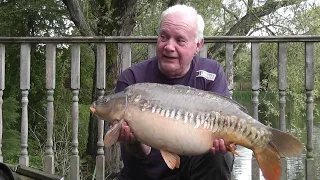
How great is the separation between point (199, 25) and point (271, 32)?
31.5ft

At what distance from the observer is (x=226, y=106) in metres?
2.39

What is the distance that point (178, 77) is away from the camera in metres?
2.81

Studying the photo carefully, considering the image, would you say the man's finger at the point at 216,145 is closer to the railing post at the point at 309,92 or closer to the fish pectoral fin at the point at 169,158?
the fish pectoral fin at the point at 169,158

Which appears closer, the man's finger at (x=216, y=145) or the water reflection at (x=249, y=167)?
the man's finger at (x=216, y=145)

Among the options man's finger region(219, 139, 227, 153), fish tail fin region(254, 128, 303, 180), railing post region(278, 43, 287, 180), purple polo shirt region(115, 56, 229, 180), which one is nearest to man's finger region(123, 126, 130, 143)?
purple polo shirt region(115, 56, 229, 180)

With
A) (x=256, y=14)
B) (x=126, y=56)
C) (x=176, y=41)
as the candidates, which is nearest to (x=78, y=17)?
(x=256, y=14)

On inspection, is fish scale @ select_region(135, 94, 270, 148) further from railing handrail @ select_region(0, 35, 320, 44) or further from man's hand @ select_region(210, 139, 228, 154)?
railing handrail @ select_region(0, 35, 320, 44)

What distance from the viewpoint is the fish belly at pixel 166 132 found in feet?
7.64

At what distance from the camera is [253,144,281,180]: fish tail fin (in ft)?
7.63

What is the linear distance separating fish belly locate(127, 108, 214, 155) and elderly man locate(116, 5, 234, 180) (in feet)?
0.38

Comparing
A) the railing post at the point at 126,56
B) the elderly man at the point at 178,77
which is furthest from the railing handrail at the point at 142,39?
the elderly man at the point at 178,77

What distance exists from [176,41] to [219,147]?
626 millimetres

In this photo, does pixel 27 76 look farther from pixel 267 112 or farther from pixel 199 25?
pixel 267 112

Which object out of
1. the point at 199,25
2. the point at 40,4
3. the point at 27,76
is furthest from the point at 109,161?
the point at 40,4
